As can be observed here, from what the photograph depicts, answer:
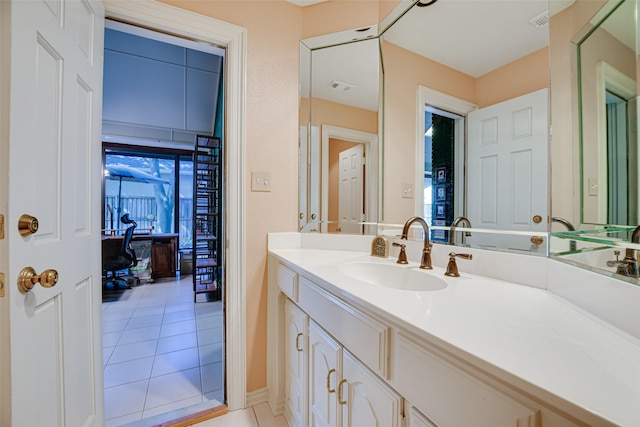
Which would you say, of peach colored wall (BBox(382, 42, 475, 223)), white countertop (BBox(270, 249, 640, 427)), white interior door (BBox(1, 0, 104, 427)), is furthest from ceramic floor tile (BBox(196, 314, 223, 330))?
white countertop (BBox(270, 249, 640, 427))

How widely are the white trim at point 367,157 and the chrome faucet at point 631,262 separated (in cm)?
105

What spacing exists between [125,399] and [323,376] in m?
1.35

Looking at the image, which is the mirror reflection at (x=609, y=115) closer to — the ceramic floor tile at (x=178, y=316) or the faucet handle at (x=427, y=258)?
the faucet handle at (x=427, y=258)

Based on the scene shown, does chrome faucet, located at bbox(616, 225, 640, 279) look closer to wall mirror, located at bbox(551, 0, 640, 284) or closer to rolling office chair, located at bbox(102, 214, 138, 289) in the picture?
wall mirror, located at bbox(551, 0, 640, 284)

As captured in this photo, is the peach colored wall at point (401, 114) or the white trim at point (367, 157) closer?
the peach colored wall at point (401, 114)

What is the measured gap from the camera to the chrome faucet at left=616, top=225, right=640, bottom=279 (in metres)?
0.58

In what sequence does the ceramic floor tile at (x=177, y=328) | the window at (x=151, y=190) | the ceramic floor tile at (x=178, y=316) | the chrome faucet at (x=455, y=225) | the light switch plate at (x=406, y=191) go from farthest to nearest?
the window at (x=151, y=190) < the ceramic floor tile at (x=178, y=316) < the ceramic floor tile at (x=177, y=328) < the light switch plate at (x=406, y=191) < the chrome faucet at (x=455, y=225)

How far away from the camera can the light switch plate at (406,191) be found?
1.39 meters

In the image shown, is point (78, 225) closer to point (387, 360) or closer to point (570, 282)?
point (387, 360)

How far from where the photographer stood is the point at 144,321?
2688 millimetres

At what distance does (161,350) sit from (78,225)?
1.52m

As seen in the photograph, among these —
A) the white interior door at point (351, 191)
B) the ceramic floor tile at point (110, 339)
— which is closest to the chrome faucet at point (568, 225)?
the white interior door at point (351, 191)

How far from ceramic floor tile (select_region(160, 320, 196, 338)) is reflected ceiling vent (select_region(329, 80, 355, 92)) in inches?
95.9

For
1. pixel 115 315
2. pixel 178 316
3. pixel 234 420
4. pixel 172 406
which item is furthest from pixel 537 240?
pixel 115 315
